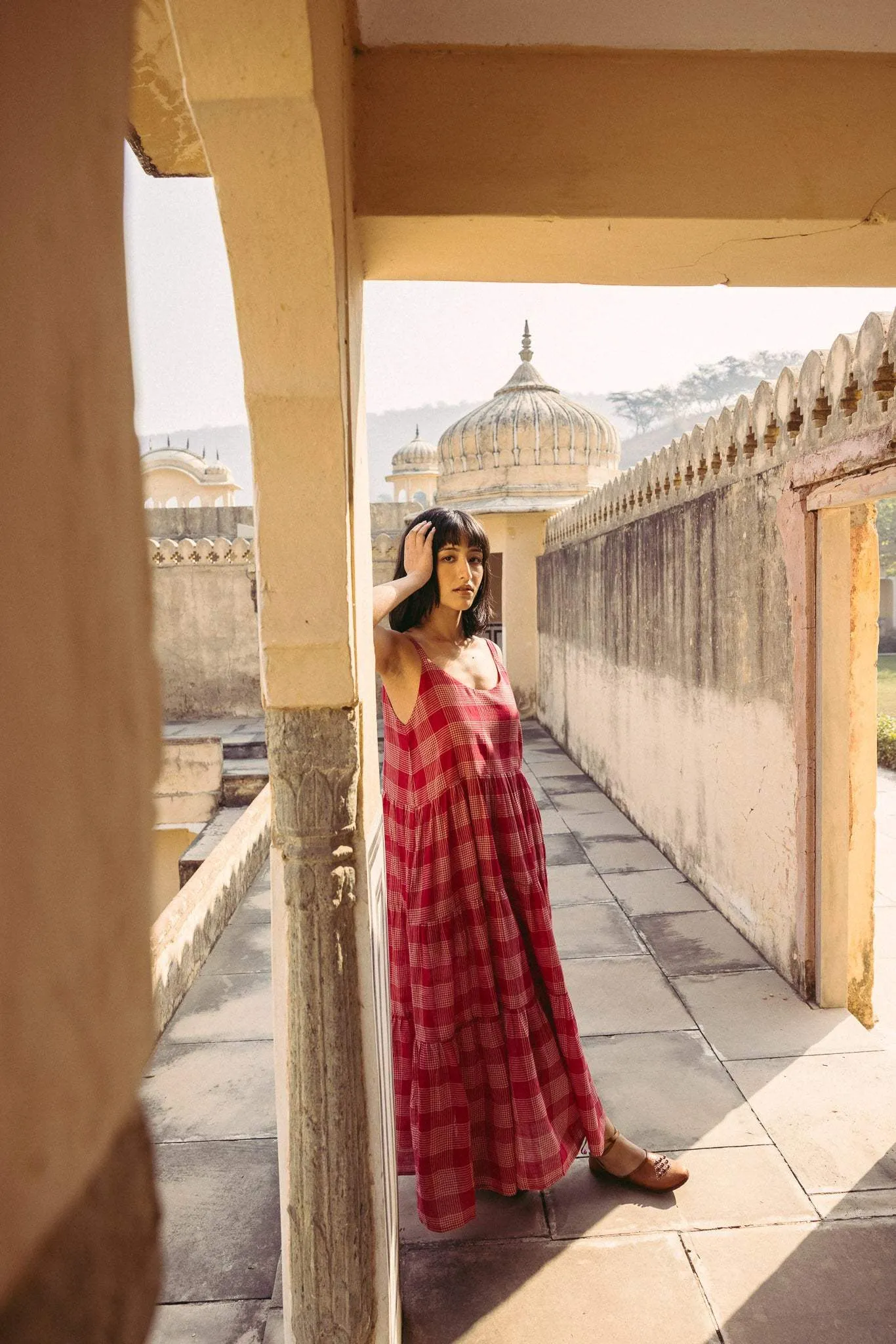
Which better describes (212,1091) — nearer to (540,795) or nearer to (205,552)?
(540,795)

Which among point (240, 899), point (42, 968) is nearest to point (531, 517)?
point (240, 899)

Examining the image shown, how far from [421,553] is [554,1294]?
69.6 inches

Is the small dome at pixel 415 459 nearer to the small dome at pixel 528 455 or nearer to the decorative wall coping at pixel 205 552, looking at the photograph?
A: the decorative wall coping at pixel 205 552

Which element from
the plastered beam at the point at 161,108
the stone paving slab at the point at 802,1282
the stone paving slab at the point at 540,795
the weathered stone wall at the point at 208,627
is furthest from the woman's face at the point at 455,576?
the weathered stone wall at the point at 208,627

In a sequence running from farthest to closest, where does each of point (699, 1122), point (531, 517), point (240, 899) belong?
point (531, 517) → point (240, 899) → point (699, 1122)

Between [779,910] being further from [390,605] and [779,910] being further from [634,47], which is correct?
[634,47]

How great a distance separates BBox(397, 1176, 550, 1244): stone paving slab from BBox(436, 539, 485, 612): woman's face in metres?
1.57

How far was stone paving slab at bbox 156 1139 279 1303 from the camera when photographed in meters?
2.26

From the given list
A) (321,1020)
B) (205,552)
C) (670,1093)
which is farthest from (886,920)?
(205,552)

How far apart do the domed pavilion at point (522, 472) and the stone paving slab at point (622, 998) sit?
6736 mm

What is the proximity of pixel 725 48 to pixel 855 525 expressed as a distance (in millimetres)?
1996

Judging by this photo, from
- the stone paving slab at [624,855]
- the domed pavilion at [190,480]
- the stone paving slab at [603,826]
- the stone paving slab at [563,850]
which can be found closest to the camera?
the stone paving slab at [624,855]

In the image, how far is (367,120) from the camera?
1834 mm

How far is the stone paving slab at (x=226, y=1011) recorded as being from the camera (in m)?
3.58
